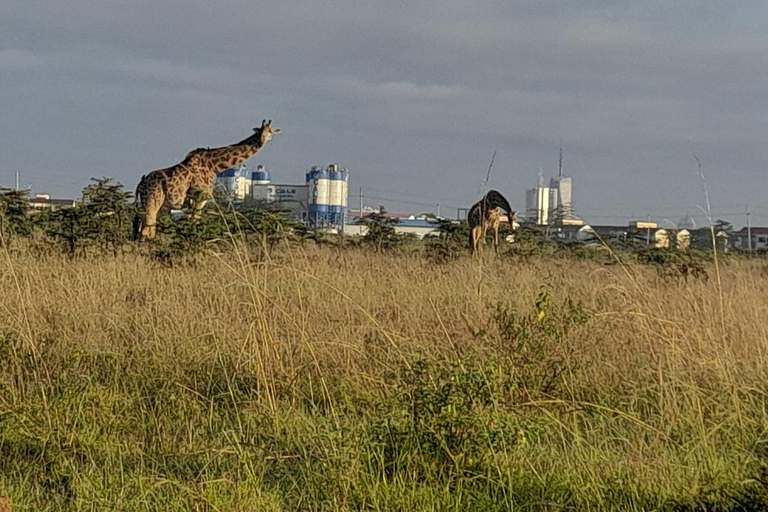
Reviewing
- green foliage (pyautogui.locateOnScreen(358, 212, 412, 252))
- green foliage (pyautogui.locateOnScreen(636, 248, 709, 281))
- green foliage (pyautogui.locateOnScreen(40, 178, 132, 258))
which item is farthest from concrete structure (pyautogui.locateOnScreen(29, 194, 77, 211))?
green foliage (pyautogui.locateOnScreen(636, 248, 709, 281))

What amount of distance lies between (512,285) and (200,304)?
9.37ft

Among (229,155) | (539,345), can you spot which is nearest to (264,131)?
(229,155)

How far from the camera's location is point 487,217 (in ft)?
51.0

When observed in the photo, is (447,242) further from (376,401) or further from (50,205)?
(376,401)

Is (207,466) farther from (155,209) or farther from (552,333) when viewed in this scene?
(155,209)

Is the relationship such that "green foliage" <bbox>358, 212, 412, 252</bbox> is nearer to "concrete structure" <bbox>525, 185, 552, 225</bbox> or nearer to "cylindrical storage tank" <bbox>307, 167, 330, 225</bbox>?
"concrete structure" <bbox>525, 185, 552, 225</bbox>

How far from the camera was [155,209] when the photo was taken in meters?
14.1

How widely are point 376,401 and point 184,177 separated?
975 cm

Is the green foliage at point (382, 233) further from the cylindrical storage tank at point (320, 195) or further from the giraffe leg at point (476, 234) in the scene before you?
the cylindrical storage tank at point (320, 195)

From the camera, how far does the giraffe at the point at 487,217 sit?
15.1 m

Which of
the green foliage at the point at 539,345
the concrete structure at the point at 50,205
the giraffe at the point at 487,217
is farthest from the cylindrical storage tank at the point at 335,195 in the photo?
the green foliage at the point at 539,345

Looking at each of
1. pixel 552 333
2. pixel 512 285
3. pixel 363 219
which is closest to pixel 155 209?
pixel 363 219

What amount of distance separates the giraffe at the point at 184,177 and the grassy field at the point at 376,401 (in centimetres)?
580

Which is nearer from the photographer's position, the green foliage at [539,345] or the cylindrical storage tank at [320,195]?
the green foliage at [539,345]
